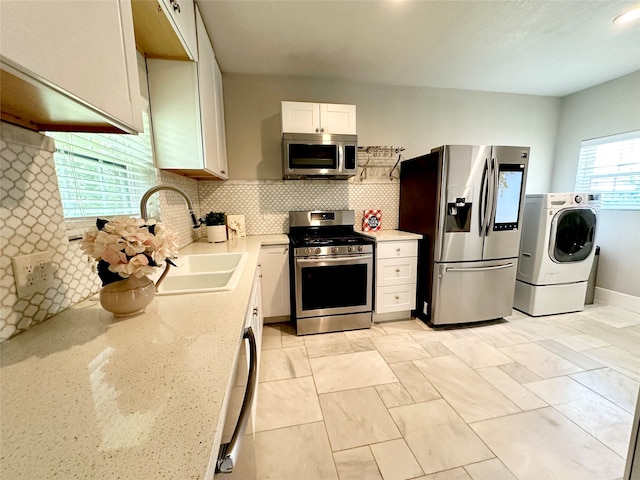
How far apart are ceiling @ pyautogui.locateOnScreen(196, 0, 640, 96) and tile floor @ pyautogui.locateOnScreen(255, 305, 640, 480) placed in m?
2.60

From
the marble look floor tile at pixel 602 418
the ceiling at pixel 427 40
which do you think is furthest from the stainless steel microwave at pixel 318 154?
the marble look floor tile at pixel 602 418

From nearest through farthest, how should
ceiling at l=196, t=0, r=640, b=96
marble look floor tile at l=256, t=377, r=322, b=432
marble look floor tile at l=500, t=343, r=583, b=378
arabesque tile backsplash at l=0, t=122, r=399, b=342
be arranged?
arabesque tile backsplash at l=0, t=122, r=399, b=342 → marble look floor tile at l=256, t=377, r=322, b=432 → ceiling at l=196, t=0, r=640, b=96 → marble look floor tile at l=500, t=343, r=583, b=378

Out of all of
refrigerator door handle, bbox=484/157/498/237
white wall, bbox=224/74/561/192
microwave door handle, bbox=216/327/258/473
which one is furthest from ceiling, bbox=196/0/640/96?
microwave door handle, bbox=216/327/258/473

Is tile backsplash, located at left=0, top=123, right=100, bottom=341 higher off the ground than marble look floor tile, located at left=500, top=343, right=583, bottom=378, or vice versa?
tile backsplash, located at left=0, top=123, right=100, bottom=341

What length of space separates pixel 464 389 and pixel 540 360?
2.75ft

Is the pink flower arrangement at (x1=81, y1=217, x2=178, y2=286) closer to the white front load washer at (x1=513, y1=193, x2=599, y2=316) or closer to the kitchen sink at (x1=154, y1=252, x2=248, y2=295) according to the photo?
the kitchen sink at (x1=154, y1=252, x2=248, y2=295)

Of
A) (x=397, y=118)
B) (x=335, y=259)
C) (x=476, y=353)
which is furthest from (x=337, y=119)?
(x=476, y=353)

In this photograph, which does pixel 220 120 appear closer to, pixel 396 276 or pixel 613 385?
pixel 396 276

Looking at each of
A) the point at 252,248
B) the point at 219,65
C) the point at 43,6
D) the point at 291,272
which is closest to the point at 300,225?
the point at 291,272

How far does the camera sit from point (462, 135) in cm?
305

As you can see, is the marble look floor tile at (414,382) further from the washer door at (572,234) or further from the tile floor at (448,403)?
the washer door at (572,234)

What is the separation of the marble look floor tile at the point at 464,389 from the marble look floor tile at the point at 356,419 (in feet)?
1.52

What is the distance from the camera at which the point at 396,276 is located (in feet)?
8.16

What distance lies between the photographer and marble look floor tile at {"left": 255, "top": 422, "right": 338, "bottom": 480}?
3.80ft
